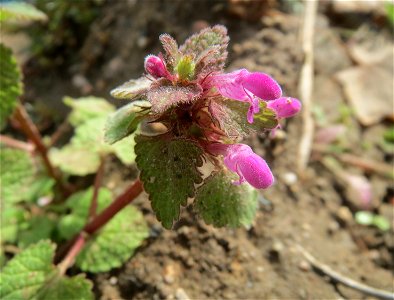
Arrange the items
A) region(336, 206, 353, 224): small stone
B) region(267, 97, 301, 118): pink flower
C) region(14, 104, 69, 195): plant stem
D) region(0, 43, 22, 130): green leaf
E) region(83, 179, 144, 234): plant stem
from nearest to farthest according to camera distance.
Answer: region(267, 97, 301, 118): pink flower → region(83, 179, 144, 234): plant stem → region(0, 43, 22, 130): green leaf → region(14, 104, 69, 195): plant stem → region(336, 206, 353, 224): small stone

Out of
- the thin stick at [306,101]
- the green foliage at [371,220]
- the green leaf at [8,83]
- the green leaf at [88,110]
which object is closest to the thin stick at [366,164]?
the thin stick at [306,101]

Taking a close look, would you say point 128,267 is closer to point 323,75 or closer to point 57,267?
point 57,267

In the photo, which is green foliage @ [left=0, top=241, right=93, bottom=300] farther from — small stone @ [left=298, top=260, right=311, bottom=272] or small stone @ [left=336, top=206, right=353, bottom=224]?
small stone @ [left=336, top=206, right=353, bottom=224]

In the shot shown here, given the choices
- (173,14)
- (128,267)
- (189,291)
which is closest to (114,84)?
(173,14)

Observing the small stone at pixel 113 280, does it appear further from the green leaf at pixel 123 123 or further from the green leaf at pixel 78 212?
the green leaf at pixel 123 123

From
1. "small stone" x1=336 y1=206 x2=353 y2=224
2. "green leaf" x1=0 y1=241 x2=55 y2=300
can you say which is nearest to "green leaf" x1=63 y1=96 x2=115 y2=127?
"green leaf" x1=0 y1=241 x2=55 y2=300
